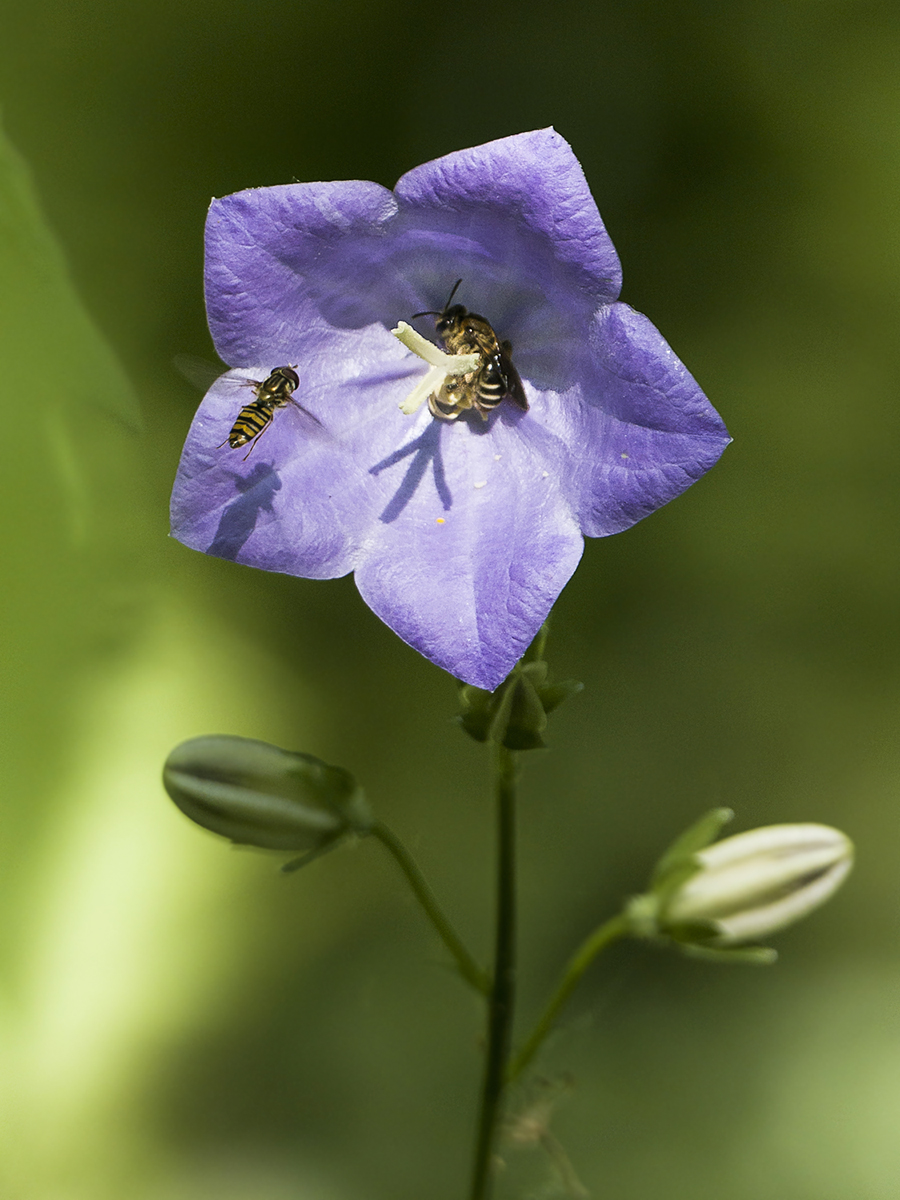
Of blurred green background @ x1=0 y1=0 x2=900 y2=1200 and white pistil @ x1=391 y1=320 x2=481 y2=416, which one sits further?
blurred green background @ x1=0 y1=0 x2=900 y2=1200

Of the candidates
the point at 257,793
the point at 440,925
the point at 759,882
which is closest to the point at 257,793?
the point at 257,793

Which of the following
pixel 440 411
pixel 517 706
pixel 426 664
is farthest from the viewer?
pixel 426 664

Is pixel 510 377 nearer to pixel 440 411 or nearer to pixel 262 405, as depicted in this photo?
pixel 440 411

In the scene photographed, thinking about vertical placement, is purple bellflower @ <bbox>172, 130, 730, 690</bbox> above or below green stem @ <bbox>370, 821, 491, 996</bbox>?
above

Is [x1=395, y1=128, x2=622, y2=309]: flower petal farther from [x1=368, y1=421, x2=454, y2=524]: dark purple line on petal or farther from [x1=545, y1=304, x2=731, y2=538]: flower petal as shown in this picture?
[x1=368, y1=421, x2=454, y2=524]: dark purple line on petal

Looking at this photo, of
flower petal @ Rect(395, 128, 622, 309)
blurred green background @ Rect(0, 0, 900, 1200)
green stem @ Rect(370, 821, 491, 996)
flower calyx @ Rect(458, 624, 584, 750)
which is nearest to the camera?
flower petal @ Rect(395, 128, 622, 309)

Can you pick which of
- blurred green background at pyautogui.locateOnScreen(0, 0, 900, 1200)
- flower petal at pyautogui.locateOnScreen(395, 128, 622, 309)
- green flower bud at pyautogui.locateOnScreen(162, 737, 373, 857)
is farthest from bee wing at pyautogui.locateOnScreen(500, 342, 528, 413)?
blurred green background at pyautogui.locateOnScreen(0, 0, 900, 1200)

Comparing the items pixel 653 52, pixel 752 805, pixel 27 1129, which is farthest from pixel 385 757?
pixel 653 52

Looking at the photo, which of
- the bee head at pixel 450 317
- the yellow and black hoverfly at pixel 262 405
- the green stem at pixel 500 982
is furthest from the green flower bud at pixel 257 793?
the bee head at pixel 450 317
